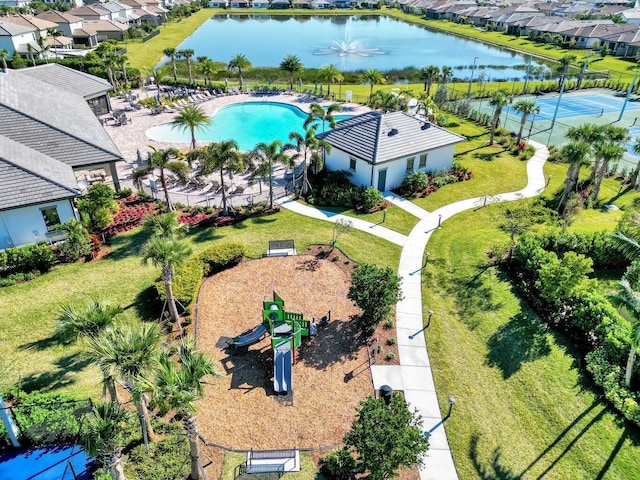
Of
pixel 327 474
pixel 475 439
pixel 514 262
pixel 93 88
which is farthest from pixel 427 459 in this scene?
pixel 93 88

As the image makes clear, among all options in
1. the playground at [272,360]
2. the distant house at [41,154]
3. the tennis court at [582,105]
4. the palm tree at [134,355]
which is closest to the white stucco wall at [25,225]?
the distant house at [41,154]

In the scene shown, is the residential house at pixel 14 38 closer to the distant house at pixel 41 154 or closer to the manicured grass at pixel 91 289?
the distant house at pixel 41 154

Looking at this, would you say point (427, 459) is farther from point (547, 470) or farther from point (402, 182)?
point (402, 182)

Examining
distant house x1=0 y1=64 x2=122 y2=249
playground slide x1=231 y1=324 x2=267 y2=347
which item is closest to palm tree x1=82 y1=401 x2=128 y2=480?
playground slide x1=231 y1=324 x2=267 y2=347

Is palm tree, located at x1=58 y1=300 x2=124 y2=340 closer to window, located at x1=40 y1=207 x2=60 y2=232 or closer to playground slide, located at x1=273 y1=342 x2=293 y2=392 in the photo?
playground slide, located at x1=273 y1=342 x2=293 y2=392

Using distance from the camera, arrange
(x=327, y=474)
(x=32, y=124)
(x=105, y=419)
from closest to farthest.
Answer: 1. (x=105, y=419)
2. (x=327, y=474)
3. (x=32, y=124)
